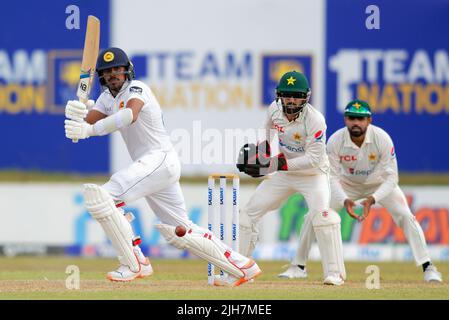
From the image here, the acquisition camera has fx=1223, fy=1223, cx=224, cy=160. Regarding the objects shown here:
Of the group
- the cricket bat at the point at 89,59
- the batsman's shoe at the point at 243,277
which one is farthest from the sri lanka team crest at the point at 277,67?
the cricket bat at the point at 89,59

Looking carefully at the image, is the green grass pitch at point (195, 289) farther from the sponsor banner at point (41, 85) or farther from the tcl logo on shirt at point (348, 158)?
the sponsor banner at point (41, 85)

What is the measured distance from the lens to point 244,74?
1460cm

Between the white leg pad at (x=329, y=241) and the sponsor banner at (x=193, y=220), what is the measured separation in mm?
5154

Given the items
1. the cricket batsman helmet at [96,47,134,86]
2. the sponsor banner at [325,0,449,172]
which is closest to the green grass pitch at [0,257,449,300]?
the cricket batsman helmet at [96,47,134,86]

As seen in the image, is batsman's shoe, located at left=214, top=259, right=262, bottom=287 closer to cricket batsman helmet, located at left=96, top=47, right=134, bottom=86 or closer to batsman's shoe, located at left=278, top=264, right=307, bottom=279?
batsman's shoe, located at left=278, top=264, right=307, bottom=279

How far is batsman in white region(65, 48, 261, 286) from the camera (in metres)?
7.46

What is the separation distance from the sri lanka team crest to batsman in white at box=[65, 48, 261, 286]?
6754mm

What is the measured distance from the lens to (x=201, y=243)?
763 centimetres

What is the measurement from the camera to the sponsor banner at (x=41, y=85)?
14492 millimetres

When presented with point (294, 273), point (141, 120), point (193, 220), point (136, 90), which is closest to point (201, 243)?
point (141, 120)

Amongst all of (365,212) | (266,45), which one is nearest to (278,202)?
(365,212)

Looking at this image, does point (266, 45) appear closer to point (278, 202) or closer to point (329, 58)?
point (329, 58)

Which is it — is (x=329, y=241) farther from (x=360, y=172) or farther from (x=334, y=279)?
(x=360, y=172)

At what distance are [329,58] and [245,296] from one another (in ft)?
25.3
